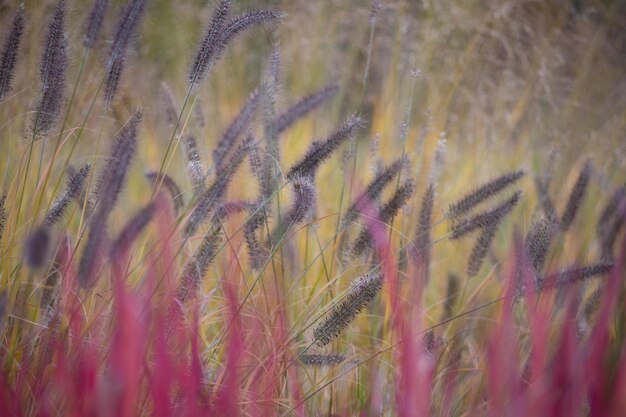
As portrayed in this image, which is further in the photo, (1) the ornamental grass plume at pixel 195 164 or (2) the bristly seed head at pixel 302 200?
(1) the ornamental grass plume at pixel 195 164

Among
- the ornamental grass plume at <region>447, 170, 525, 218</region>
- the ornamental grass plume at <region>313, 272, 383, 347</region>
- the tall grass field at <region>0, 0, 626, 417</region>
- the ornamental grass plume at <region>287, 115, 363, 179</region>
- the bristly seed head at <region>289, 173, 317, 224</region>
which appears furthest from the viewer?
the ornamental grass plume at <region>447, 170, 525, 218</region>

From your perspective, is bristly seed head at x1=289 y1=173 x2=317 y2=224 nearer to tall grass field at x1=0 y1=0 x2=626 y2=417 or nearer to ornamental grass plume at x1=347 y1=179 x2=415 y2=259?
tall grass field at x1=0 y1=0 x2=626 y2=417

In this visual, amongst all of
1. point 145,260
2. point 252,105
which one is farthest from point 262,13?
point 145,260

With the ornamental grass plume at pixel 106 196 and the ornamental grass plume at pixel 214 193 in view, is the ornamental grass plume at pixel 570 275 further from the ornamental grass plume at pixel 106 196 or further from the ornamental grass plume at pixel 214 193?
the ornamental grass plume at pixel 106 196

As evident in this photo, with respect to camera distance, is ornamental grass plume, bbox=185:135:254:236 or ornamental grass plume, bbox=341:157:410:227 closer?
ornamental grass plume, bbox=185:135:254:236

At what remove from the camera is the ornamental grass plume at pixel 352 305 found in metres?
1.16

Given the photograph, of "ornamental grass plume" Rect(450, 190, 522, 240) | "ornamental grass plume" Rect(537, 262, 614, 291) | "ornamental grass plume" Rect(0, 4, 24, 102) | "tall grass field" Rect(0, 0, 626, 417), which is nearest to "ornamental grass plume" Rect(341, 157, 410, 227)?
"tall grass field" Rect(0, 0, 626, 417)

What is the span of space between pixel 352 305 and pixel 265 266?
0.19 m

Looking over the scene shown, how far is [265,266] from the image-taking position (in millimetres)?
1257

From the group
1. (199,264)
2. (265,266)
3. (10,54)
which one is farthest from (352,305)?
(10,54)

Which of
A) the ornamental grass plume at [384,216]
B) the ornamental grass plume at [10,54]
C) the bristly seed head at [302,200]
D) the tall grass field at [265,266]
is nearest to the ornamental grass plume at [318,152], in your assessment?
the tall grass field at [265,266]

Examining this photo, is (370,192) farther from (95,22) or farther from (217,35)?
(95,22)

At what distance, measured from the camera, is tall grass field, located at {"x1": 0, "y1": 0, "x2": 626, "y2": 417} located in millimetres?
968

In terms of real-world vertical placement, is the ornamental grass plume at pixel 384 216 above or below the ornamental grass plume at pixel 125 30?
below
